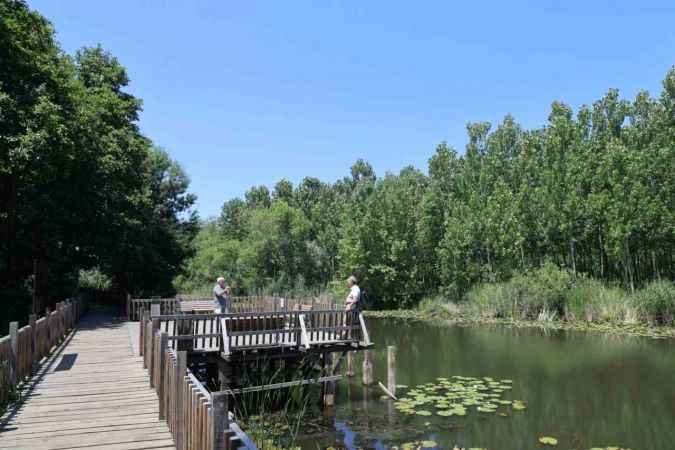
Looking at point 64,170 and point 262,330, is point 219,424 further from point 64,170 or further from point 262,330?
point 64,170

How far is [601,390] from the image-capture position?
47.4 ft

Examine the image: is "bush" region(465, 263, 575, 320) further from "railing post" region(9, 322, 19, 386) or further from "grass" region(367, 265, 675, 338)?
"railing post" region(9, 322, 19, 386)

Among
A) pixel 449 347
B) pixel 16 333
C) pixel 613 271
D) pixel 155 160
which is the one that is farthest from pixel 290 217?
pixel 16 333

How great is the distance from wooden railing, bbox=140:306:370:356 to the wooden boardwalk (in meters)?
1.17

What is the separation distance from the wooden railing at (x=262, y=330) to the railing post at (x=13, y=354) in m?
2.79

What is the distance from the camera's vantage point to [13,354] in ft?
28.6

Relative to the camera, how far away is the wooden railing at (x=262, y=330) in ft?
39.7

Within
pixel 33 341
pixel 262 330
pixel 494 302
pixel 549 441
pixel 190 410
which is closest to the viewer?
pixel 190 410

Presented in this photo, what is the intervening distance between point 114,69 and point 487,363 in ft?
83.7

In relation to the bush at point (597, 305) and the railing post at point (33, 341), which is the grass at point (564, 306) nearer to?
the bush at point (597, 305)

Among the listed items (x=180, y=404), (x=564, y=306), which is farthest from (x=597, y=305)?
(x=180, y=404)

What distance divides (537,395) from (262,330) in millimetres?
7516

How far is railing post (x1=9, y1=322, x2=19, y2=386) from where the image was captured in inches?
332

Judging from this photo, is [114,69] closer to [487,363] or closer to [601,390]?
[487,363]
